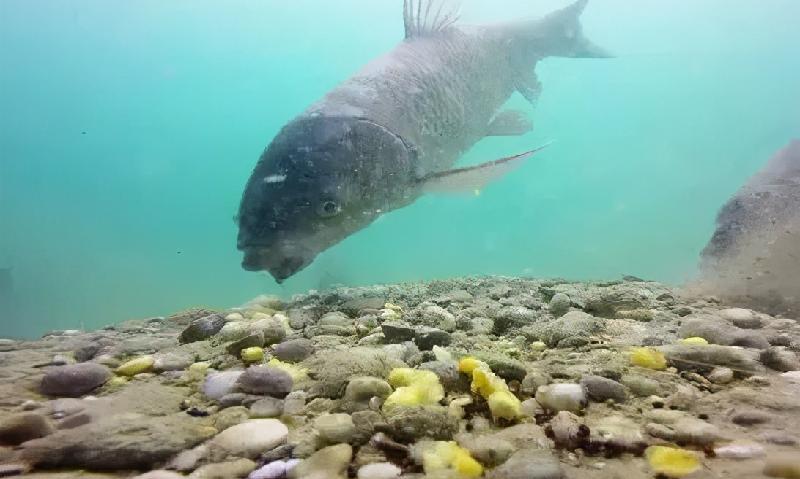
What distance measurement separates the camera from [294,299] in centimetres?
460

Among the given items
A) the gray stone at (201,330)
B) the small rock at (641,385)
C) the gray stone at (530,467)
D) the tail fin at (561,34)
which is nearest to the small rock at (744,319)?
the small rock at (641,385)

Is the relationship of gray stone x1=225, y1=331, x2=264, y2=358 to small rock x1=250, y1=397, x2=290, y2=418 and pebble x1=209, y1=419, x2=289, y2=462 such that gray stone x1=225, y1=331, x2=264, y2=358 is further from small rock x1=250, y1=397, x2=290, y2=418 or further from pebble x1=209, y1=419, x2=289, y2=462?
pebble x1=209, y1=419, x2=289, y2=462

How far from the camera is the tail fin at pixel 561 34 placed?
7.22 m

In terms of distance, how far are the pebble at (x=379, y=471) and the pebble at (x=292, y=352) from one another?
1066mm

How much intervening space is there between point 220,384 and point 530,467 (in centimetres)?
137

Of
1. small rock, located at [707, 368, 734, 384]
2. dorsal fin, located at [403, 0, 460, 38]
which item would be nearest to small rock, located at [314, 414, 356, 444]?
small rock, located at [707, 368, 734, 384]

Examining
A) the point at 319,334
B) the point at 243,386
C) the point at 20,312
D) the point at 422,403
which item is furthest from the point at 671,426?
the point at 20,312

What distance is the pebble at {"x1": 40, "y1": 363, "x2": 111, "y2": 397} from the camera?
206 cm

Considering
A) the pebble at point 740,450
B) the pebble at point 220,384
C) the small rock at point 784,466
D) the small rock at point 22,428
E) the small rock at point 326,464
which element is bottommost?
the small rock at point 784,466

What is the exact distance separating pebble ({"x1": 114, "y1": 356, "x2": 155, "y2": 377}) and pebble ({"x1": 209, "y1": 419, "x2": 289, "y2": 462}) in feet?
3.37

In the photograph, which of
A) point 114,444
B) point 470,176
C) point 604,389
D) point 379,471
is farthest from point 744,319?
point 114,444

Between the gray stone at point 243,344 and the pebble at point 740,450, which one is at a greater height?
the gray stone at point 243,344

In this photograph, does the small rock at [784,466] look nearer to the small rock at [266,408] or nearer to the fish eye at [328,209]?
the small rock at [266,408]

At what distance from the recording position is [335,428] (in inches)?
59.3
